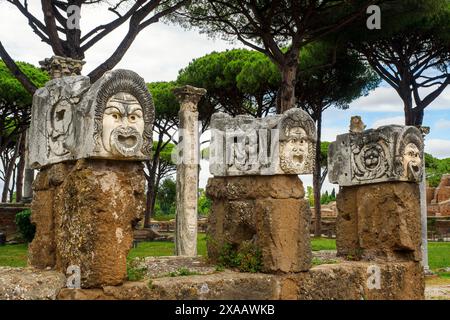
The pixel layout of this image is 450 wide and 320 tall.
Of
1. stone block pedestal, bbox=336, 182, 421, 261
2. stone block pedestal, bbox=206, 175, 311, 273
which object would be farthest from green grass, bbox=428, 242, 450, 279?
stone block pedestal, bbox=206, 175, 311, 273

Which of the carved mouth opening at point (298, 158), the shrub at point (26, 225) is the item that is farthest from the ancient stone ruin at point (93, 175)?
the shrub at point (26, 225)

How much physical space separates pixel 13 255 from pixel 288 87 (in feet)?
23.2

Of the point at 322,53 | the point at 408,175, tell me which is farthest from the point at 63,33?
the point at 322,53

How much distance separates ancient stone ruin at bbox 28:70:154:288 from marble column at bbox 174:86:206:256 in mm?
5426

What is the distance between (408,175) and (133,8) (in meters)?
6.92

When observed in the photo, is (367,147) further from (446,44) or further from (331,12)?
(446,44)

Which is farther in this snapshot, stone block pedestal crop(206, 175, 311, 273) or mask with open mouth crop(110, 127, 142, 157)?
stone block pedestal crop(206, 175, 311, 273)

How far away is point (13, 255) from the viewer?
42.4ft

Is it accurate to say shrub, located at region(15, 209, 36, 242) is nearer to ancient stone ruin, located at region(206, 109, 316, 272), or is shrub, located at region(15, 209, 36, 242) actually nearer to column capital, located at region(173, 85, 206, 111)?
column capital, located at region(173, 85, 206, 111)

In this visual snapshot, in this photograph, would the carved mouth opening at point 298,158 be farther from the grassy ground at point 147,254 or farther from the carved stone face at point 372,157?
the grassy ground at point 147,254

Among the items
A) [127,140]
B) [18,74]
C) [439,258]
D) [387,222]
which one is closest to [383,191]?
[387,222]

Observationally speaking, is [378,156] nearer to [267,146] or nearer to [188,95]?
[267,146]

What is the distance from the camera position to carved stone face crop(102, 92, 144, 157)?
444cm

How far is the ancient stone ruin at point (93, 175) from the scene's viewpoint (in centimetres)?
435
